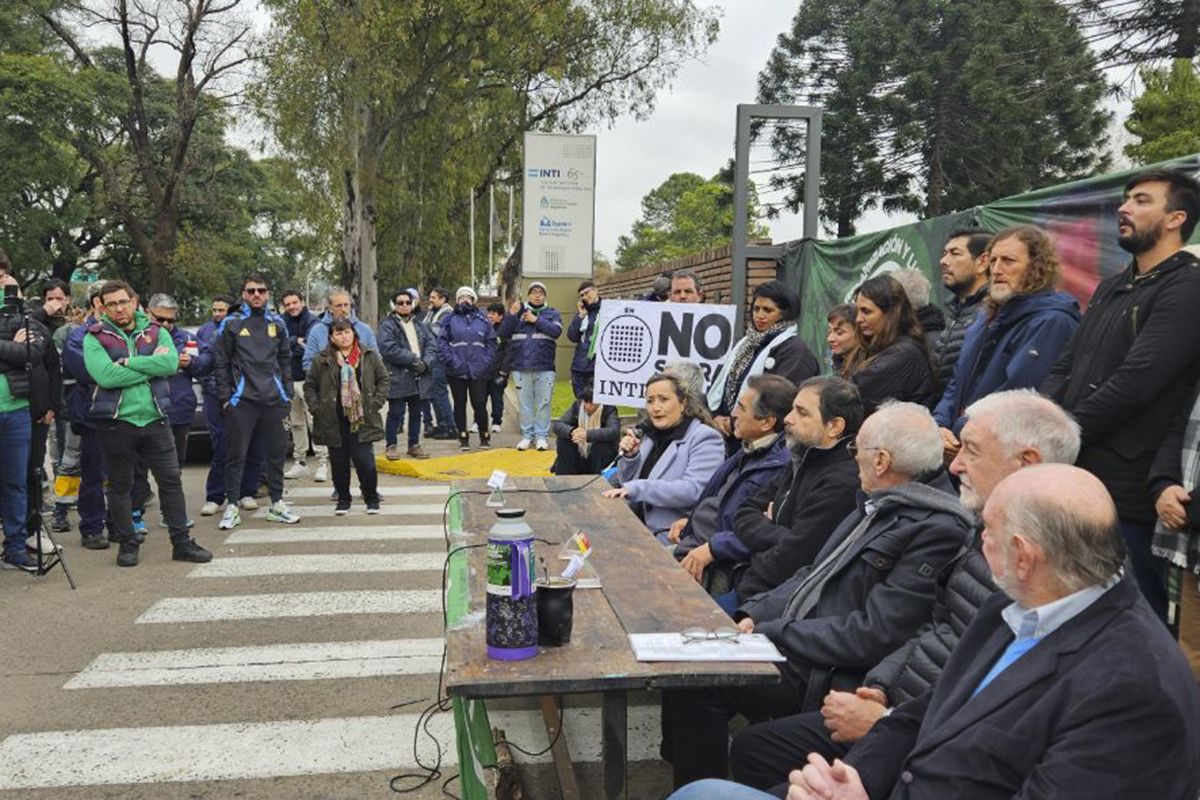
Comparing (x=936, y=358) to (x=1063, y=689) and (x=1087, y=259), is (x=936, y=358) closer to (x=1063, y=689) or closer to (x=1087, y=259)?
(x=1087, y=259)

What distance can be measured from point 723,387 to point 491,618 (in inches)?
162

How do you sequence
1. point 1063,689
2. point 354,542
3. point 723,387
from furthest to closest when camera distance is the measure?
1. point 354,542
2. point 723,387
3. point 1063,689

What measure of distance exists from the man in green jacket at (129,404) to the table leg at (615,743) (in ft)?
16.9

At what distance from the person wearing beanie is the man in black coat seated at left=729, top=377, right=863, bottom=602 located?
8479 millimetres

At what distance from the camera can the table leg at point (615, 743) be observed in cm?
290

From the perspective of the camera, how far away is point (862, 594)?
3225mm

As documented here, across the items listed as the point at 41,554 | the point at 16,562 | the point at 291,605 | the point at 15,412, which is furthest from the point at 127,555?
the point at 291,605

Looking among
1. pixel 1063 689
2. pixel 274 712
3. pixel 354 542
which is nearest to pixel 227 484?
pixel 354 542

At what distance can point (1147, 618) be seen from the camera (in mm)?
2006

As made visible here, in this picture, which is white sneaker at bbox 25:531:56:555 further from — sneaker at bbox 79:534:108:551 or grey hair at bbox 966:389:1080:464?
grey hair at bbox 966:389:1080:464

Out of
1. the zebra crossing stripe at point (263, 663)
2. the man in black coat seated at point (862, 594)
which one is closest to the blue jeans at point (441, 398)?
the zebra crossing stripe at point (263, 663)

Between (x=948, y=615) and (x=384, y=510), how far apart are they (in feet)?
22.4

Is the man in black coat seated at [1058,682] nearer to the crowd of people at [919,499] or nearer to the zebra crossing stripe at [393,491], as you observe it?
the crowd of people at [919,499]

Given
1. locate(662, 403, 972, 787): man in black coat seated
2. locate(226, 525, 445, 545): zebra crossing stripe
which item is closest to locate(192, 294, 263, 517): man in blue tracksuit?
locate(226, 525, 445, 545): zebra crossing stripe
